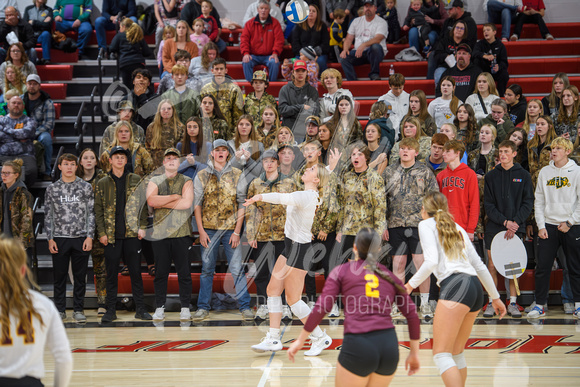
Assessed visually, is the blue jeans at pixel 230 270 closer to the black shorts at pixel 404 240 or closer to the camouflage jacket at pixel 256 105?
the black shorts at pixel 404 240

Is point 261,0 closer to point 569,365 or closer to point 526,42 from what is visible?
point 526,42

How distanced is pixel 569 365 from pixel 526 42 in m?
8.53

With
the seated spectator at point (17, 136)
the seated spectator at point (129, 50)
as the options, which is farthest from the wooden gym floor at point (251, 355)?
the seated spectator at point (129, 50)

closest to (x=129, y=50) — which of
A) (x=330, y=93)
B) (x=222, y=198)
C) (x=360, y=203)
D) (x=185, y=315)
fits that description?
(x=330, y=93)

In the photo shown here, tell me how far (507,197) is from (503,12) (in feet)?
21.0

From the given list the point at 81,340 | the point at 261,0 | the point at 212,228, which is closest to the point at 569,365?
the point at 212,228

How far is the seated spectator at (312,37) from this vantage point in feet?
37.6

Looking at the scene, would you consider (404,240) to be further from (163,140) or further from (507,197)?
(163,140)

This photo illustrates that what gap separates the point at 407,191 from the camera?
7.80m

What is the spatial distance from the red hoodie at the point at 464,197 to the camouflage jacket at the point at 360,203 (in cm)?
85

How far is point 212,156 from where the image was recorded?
827 centimetres

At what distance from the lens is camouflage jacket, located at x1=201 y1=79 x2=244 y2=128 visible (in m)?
9.53

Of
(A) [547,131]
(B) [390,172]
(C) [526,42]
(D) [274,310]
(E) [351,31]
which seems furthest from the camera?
(C) [526,42]

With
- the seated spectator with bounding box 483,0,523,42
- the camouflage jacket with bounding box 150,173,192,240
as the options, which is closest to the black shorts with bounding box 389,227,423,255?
the camouflage jacket with bounding box 150,173,192,240
